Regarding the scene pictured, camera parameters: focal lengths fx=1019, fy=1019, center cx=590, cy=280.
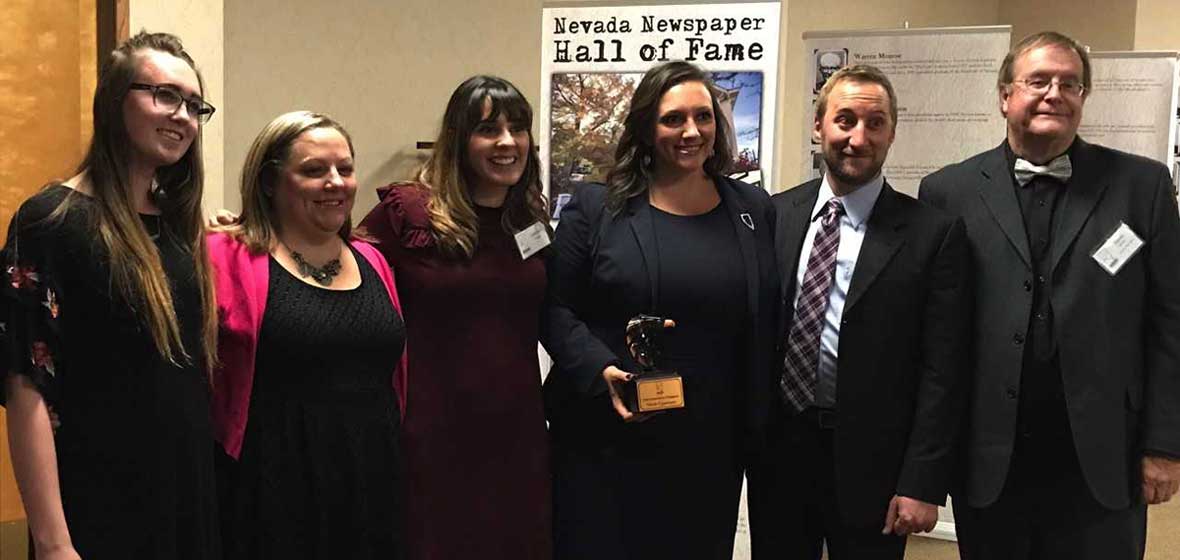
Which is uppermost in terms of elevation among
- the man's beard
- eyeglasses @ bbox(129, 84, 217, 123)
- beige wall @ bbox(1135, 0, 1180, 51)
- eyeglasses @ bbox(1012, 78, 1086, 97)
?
beige wall @ bbox(1135, 0, 1180, 51)

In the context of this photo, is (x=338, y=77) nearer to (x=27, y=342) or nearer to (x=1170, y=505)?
(x=27, y=342)

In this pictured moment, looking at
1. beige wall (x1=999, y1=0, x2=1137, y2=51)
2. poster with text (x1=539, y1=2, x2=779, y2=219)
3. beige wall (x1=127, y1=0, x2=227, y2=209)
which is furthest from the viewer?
beige wall (x1=999, y1=0, x2=1137, y2=51)

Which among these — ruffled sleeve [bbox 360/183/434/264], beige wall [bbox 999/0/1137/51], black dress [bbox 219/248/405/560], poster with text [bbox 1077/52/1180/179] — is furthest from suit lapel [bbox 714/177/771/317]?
beige wall [bbox 999/0/1137/51]

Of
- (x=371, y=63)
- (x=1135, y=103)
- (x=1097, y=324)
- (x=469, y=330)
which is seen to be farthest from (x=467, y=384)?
(x=1135, y=103)

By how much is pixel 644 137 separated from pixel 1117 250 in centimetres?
109

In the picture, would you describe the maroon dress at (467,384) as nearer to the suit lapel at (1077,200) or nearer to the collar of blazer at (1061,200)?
the collar of blazer at (1061,200)

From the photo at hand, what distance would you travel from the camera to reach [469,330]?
2.35 meters

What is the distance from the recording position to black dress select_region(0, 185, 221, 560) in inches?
62.4

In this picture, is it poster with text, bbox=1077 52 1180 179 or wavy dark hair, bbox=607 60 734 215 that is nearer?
wavy dark hair, bbox=607 60 734 215

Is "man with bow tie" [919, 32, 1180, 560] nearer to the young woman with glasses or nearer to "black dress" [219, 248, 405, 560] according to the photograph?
"black dress" [219, 248, 405, 560]

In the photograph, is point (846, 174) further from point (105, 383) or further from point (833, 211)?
point (105, 383)

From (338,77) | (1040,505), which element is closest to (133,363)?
(1040,505)

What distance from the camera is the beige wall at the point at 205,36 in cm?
278

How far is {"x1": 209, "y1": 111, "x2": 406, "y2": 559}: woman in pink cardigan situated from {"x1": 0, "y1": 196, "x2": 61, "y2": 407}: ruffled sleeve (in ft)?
1.28
